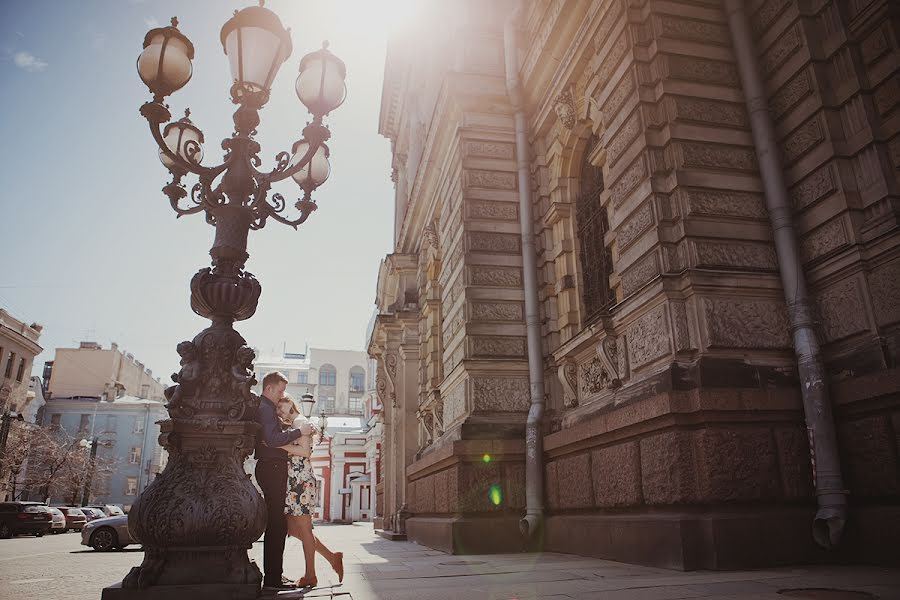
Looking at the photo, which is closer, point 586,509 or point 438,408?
point 586,509

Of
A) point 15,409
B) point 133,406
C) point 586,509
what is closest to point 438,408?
point 586,509

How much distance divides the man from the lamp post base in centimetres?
102

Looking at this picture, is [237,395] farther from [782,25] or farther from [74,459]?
[74,459]

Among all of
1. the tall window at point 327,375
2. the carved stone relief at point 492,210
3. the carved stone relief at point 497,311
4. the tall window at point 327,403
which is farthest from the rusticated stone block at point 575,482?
the tall window at point 327,375

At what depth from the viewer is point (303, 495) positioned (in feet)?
17.9

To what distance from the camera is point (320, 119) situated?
5938mm

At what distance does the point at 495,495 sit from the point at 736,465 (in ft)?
13.4

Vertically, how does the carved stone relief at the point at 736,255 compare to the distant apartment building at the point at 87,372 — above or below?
below

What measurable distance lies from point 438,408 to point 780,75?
8.16m

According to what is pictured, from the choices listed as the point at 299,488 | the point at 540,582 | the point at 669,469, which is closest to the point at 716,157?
the point at 669,469

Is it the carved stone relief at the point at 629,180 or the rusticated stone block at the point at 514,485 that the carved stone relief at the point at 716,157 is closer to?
the carved stone relief at the point at 629,180

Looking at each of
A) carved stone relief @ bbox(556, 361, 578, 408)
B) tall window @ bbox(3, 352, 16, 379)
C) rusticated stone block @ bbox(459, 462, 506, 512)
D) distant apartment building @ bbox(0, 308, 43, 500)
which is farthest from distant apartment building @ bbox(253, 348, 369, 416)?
carved stone relief @ bbox(556, 361, 578, 408)

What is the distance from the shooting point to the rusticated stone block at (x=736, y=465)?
527cm

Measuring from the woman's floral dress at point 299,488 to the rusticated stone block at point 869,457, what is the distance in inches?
184
